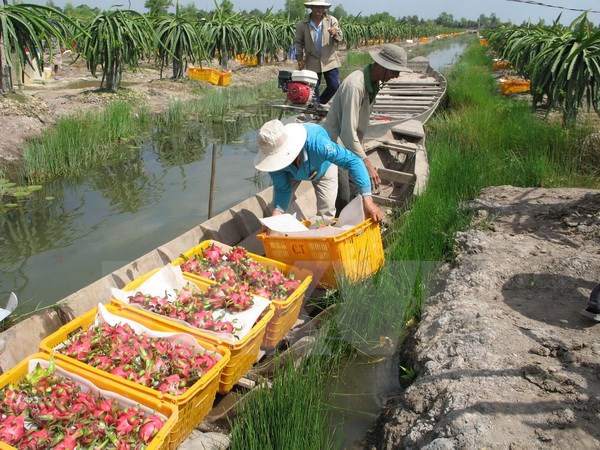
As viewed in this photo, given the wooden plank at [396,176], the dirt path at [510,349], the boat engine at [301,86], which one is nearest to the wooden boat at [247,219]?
the wooden plank at [396,176]

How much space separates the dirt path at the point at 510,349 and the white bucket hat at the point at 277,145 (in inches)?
50.6

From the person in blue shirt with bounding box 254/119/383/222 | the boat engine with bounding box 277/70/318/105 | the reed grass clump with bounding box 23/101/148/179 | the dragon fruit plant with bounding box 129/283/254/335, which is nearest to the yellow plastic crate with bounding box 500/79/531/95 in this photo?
the boat engine with bounding box 277/70/318/105

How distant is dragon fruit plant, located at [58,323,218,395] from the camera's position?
7.59ft

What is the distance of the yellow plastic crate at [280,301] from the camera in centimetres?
297

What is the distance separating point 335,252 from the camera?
3.19m

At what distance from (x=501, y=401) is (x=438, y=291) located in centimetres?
138

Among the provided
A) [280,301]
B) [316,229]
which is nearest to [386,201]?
[316,229]

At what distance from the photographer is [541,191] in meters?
4.99

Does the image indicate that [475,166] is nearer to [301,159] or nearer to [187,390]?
[301,159]

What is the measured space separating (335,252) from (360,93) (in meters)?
1.49

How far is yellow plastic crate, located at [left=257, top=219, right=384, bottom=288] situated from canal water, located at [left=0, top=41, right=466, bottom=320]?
1.61 meters

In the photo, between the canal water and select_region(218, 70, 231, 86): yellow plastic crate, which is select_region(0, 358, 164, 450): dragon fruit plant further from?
select_region(218, 70, 231, 86): yellow plastic crate

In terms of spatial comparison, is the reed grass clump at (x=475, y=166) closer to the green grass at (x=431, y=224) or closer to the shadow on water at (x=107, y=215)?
the green grass at (x=431, y=224)

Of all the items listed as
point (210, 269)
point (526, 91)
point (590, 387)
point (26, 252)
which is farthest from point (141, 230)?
point (526, 91)
